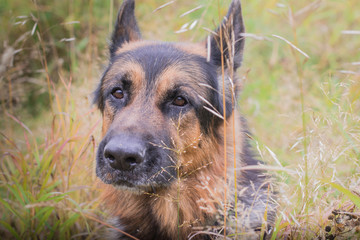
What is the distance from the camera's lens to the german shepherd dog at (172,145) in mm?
2621

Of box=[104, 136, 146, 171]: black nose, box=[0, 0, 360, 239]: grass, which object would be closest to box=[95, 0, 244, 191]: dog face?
box=[104, 136, 146, 171]: black nose

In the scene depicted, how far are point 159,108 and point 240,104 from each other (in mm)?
2178

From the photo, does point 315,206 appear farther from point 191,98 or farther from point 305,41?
point 305,41

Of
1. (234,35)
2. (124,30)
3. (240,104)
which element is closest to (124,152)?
(234,35)

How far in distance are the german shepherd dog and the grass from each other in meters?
0.29

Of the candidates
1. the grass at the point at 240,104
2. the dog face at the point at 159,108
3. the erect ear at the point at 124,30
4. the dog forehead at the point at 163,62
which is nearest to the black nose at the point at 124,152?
the dog face at the point at 159,108

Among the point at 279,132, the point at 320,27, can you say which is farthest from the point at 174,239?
the point at 320,27

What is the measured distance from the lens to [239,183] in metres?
3.07

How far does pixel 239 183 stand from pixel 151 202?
0.83m

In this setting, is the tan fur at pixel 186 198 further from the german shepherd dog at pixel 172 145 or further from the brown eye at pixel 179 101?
the brown eye at pixel 179 101

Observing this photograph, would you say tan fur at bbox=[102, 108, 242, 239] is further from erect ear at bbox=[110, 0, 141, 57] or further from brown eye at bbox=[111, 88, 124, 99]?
erect ear at bbox=[110, 0, 141, 57]

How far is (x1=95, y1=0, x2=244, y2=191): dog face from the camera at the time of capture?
2.53 metres

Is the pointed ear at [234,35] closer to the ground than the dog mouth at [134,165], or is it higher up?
higher up

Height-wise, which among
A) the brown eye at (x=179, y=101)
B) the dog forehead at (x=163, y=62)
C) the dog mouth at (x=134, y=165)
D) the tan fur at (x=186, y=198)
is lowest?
the tan fur at (x=186, y=198)
